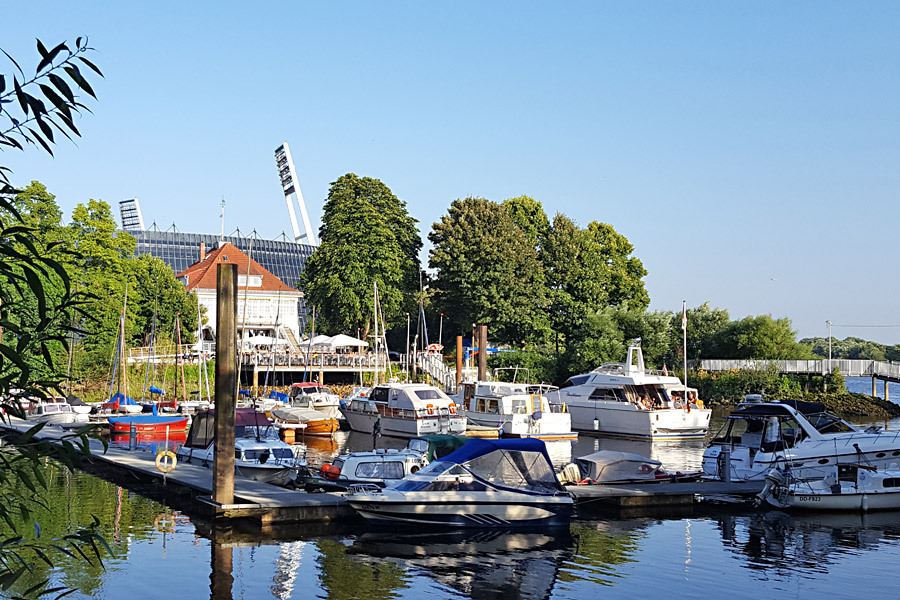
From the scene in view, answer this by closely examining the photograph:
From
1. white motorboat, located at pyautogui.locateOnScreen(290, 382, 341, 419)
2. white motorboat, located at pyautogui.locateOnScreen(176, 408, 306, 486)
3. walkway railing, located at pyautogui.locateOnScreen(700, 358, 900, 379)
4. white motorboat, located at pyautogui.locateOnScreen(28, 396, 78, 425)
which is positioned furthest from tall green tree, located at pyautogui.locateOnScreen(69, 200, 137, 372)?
walkway railing, located at pyautogui.locateOnScreen(700, 358, 900, 379)

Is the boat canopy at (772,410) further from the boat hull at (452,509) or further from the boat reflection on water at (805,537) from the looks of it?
the boat hull at (452,509)

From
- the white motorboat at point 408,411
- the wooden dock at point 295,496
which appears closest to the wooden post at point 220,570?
the wooden dock at point 295,496

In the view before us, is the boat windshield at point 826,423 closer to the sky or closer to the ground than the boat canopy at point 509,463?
closer to the sky

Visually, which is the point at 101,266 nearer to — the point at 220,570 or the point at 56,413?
the point at 56,413

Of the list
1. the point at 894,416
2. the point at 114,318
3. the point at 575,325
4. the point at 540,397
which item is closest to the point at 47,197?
the point at 114,318

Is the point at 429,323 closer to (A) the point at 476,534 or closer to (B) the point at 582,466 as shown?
(B) the point at 582,466

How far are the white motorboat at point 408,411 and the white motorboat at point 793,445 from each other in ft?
52.8

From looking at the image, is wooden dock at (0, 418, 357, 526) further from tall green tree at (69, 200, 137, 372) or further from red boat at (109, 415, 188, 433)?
tall green tree at (69, 200, 137, 372)

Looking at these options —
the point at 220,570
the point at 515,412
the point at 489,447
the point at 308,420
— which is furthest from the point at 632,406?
the point at 220,570

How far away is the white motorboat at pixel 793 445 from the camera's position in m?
27.5

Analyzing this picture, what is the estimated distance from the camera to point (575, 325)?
74.8 meters

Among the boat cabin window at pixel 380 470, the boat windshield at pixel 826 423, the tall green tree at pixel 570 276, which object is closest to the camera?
the boat cabin window at pixel 380 470

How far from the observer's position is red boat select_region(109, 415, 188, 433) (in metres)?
42.2

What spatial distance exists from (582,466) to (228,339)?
486 inches
